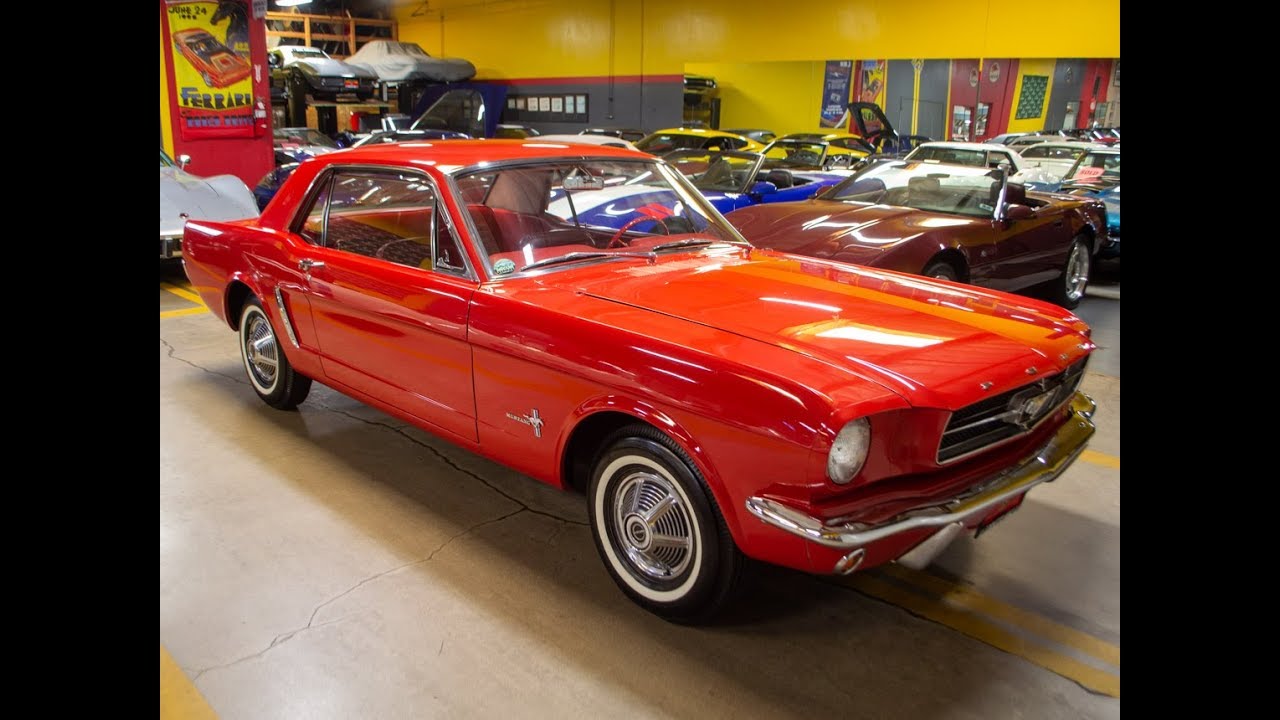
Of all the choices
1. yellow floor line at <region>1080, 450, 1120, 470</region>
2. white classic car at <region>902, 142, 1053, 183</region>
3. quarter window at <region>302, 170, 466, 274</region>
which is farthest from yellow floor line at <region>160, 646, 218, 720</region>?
white classic car at <region>902, 142, 1053, 183</region>

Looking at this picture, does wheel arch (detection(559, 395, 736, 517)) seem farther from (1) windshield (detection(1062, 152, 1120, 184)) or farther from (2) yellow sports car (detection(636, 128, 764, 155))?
(1) windshield (detection(1062, 152, 1120, 184))

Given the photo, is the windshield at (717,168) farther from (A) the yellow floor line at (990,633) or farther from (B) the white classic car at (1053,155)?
(A) the yellow floor line at (990,633)

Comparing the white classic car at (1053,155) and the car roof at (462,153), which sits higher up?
the white classic car at (1053,155)

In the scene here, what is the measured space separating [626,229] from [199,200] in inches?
222

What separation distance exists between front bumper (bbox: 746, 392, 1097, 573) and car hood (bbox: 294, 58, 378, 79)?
671 inches

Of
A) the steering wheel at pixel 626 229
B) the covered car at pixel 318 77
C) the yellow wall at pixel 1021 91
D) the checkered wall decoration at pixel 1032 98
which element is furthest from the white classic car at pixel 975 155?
the covered car at pixel 318 77

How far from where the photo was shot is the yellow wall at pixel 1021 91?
9883 mm

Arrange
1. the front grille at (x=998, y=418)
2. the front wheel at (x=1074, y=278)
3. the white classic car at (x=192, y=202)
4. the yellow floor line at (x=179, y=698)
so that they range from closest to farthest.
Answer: the yellow floor line at (x=179, y=698)
the front grille at (x=998, y=418)
the white classic car at (x=192, y=202)
the front wheel at (x=1074, y=278)

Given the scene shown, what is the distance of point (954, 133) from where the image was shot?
10.5 metres

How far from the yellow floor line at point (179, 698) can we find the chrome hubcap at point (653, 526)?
124 centimetres

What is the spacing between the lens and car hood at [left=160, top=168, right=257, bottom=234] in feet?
23.6

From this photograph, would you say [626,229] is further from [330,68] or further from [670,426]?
[330,68]
